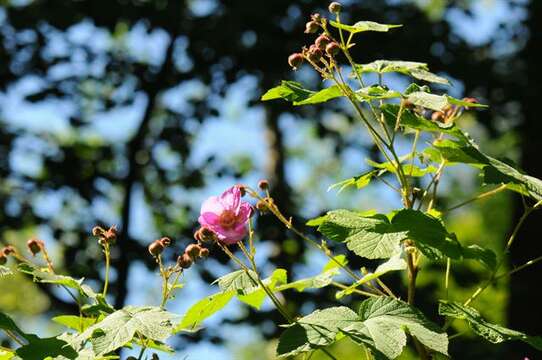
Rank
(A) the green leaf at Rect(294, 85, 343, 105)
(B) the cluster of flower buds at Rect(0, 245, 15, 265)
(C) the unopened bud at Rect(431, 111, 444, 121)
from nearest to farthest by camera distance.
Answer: (A) the green leaf at Rect(294, 85, 343, 105) < (B) the cluster of flower buds at Rect(0, 245, 15, 265) < (C) the unopened bud at Rect(431, 111, 444, 121)

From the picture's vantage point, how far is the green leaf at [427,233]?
3.94ft

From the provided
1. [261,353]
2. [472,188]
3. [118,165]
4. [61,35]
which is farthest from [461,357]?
[472,188]

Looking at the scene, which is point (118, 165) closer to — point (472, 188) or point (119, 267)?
point (119, 267)

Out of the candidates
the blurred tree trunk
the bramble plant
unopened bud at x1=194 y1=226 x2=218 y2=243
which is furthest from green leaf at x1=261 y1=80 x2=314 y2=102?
the blurred tree trunk

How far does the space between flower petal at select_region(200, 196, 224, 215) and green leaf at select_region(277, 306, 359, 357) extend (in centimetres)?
22

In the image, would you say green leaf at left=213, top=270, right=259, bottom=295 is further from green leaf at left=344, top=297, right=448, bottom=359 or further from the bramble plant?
green leaf at left=344, top=297, right=448, bottom=359

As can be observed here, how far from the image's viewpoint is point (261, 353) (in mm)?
15289

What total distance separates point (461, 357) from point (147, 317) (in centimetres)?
526

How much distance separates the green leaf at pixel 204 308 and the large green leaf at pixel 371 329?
0.17 metres

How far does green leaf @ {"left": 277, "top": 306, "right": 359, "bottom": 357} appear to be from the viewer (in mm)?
1053

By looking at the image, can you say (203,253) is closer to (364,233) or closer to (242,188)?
(242,188)

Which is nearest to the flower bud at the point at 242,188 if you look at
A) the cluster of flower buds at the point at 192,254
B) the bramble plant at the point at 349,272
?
the bramble plant at the point at 349,272

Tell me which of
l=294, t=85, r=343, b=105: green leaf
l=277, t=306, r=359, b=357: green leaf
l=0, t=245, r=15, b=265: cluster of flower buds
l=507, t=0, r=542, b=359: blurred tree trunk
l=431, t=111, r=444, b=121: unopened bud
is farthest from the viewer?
l=507, t=0, r=542, b=359: blurred tree trunk

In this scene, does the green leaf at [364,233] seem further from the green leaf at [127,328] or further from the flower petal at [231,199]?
the green leaf at [127,328]
